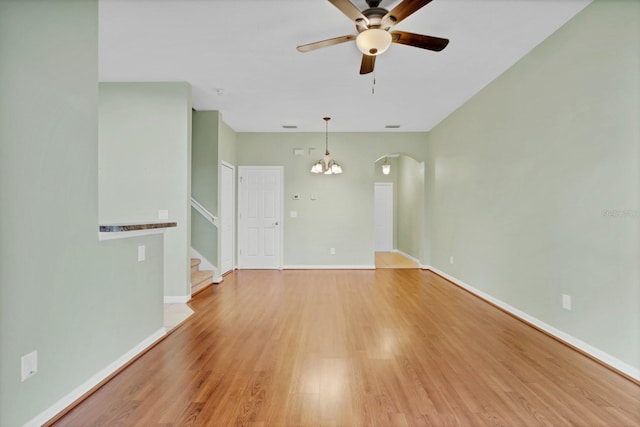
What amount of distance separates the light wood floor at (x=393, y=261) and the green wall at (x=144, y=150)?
4.51m

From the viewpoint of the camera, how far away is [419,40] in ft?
7.92

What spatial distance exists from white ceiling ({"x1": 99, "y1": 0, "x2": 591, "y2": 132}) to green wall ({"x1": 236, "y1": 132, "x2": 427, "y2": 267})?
1.33 metres

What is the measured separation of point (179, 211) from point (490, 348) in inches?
147

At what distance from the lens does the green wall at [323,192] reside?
6.32 metres

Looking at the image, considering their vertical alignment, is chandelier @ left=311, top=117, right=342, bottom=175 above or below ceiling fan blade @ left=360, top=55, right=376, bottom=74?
below

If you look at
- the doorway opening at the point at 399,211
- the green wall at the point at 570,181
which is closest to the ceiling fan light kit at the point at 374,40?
the green wall at the point at 570,181

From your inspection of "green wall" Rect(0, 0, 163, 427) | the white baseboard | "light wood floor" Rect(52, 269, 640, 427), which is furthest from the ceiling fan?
the white baseboard

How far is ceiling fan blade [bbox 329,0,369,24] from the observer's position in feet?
6.77

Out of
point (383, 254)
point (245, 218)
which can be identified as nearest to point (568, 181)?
point (245, 218)

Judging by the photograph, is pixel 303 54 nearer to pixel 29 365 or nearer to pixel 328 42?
pixel 328 42

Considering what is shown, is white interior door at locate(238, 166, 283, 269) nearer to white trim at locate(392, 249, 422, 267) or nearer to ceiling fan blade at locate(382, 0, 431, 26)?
white trim at locate(392, 249, 422, 267)

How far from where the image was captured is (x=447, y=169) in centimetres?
544

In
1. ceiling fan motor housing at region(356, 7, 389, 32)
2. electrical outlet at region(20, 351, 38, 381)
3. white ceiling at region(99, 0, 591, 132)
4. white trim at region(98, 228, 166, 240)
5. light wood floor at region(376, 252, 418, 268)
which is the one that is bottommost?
light wood floor at region(376, 252, 418, 268)

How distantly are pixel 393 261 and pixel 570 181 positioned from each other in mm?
4913
